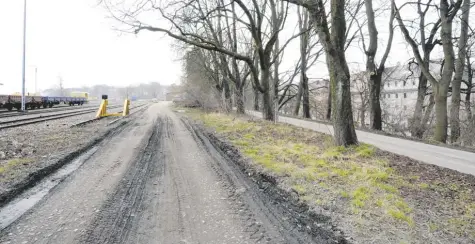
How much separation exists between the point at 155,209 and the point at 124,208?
42cm

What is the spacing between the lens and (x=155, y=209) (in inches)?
162

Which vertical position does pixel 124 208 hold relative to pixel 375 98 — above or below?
below

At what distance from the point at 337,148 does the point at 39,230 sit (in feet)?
21.2

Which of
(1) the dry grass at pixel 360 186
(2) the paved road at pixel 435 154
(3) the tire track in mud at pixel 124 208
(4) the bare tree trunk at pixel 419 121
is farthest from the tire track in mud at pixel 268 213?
(4) the bare tree trunk at pixel 419 121

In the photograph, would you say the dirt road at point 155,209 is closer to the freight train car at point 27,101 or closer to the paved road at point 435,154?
the paved road at point 435,154

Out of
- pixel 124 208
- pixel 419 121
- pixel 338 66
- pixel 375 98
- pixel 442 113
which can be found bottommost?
pixel 124 208

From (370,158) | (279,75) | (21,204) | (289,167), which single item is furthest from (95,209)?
(279,75)

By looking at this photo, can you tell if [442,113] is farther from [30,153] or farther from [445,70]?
[30,153]

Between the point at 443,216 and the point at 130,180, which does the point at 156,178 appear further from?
the point at 443,216

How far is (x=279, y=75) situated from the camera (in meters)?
29.2

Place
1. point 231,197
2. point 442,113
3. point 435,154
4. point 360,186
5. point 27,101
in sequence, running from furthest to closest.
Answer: point 27,101 < point 442,113 < point 435,154 < point 360,186 < point 231,197

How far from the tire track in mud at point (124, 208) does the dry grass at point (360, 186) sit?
7.51 ft

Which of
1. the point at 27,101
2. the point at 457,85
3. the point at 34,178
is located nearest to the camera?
the point at 34,178

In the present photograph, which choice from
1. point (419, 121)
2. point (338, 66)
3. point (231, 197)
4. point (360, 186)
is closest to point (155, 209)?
point (231, 197)
